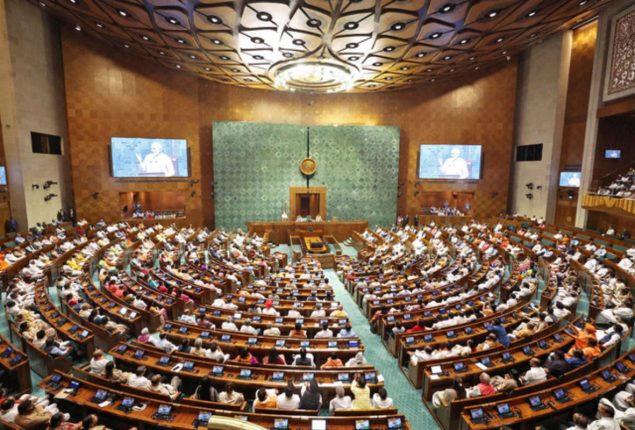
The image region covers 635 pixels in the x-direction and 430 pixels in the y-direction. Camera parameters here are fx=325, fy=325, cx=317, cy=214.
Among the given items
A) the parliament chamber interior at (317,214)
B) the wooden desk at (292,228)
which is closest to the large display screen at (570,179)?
the parliament chamber interior at (317,214)

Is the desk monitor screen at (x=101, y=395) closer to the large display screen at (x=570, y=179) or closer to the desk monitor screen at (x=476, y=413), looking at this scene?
the desk monitor screen at (x=476, y=413)

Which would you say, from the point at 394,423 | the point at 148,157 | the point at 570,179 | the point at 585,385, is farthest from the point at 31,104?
the point at 570,179

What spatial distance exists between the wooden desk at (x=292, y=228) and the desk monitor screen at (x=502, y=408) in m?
17.7

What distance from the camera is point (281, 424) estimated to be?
4.63 meters

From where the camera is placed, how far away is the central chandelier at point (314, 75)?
61.5 ft

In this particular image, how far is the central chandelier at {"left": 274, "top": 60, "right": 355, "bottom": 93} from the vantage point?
1873 cm

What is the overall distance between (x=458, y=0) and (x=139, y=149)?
20308mm

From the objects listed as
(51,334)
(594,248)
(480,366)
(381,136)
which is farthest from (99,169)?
(594,248)

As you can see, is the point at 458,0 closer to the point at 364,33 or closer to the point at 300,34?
the point at 364,33

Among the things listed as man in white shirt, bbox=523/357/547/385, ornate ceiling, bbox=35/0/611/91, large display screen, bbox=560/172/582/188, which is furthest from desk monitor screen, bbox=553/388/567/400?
large display screen, bbox=560/172/582/188

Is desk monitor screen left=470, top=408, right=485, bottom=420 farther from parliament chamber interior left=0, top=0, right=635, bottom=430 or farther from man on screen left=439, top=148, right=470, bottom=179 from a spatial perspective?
man on screen left=439, top=148, right=470, bottom=179

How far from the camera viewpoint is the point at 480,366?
6188mm

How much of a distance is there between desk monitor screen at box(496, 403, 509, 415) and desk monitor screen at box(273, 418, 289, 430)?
3218mm

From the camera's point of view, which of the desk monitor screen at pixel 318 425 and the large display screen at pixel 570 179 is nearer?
A: the desk monitor screen at pixel 318 425
